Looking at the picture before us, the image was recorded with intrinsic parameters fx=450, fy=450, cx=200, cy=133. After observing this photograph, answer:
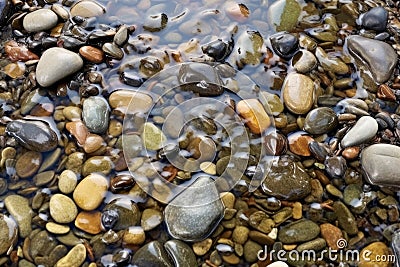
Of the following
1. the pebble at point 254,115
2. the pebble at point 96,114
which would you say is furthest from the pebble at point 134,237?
the pebble at point 254,115

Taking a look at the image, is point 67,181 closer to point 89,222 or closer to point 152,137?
point 89,222

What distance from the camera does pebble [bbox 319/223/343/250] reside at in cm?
234

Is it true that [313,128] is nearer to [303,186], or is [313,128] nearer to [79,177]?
[303,186]

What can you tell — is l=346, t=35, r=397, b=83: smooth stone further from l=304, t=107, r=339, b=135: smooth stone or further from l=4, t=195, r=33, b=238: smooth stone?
l=4, t=195, r=33, b=238: smooth stone

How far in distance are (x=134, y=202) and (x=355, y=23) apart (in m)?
1.90

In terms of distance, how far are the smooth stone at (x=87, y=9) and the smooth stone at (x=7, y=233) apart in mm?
1426

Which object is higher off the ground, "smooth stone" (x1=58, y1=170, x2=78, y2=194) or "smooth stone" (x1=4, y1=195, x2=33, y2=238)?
"smooth stone" (x1=58, y1=170, x2=78, y2=194)

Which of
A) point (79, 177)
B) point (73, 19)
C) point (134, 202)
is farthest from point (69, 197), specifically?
point (73, 19)

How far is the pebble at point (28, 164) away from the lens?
250 centimetres

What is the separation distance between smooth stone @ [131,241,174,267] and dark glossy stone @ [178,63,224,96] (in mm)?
935

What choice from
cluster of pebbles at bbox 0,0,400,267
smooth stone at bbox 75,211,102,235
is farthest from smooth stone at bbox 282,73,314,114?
smooth stone at bbox 75,211,102,235

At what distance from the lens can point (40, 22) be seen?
2982 millimetres

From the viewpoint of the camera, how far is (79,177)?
8.13ft

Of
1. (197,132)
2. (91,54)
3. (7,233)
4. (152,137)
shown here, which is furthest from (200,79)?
(7,233)
